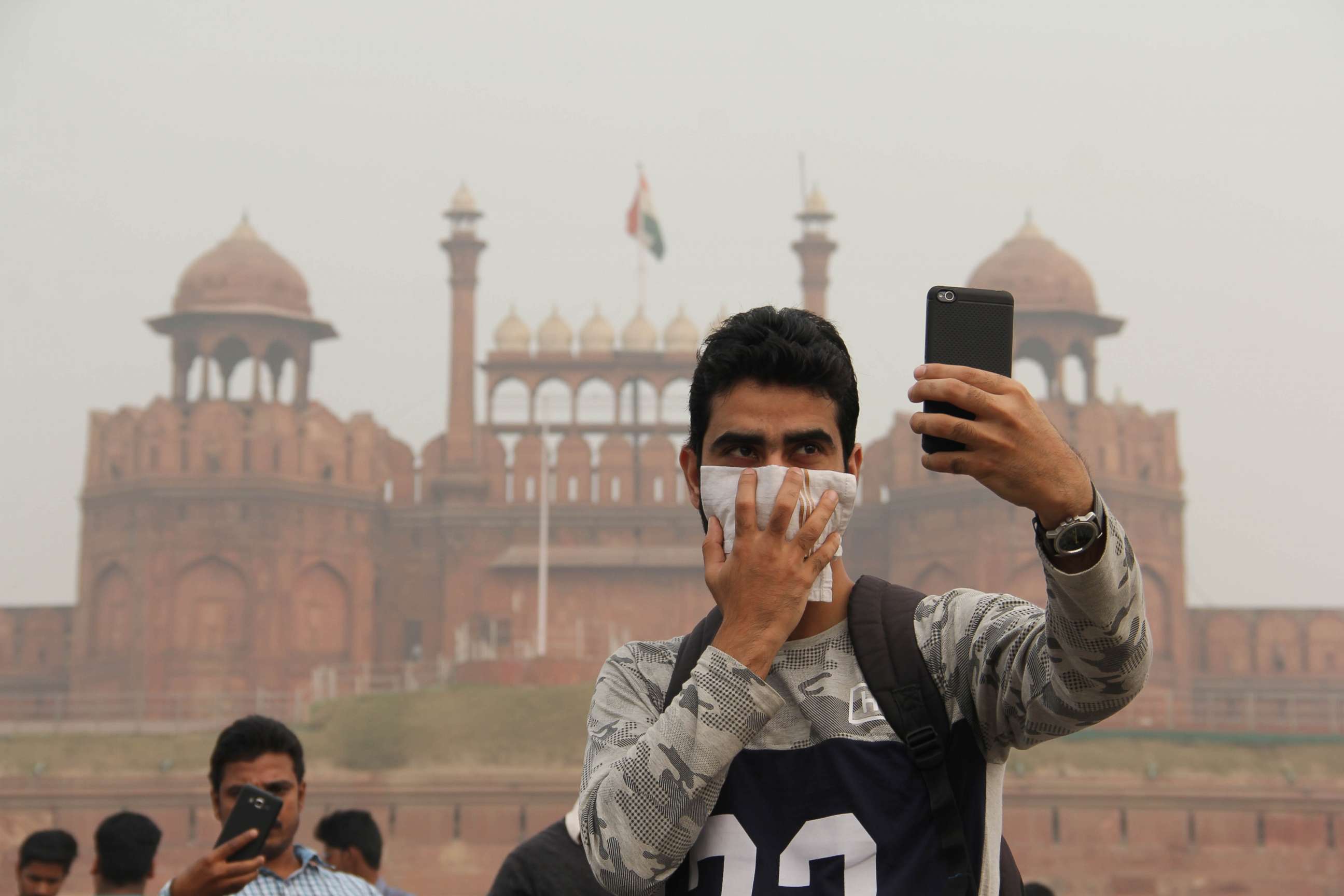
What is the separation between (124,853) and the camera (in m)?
3.64

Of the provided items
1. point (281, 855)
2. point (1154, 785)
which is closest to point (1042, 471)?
point (281, 855)

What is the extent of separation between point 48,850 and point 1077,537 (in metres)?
3.15

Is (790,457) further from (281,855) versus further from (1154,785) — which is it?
(1154,785)

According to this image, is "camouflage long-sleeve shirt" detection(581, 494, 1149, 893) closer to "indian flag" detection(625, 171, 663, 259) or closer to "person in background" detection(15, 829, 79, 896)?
"person in background" detection(15, 829, 79, 896)

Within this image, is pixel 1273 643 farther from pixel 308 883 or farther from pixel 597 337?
pixel 308 883

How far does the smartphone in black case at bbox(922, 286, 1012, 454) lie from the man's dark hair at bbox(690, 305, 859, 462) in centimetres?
20

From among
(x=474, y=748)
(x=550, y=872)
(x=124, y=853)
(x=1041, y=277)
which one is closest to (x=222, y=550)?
(x=474, y=748)

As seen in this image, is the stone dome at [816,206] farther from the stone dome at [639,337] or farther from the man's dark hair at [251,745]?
the man's dark hair at [251,745]

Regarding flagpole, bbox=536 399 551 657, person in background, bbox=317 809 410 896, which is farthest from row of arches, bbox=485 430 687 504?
person in background, bbox=317 809 410 896

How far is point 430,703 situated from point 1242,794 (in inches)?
428

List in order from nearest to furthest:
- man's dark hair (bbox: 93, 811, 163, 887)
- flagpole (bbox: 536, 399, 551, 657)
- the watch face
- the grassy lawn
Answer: the watch face, man's dark hair (bbox: 93, 811, 163, 887), the grassy lawn, flagpole (bbox: 536, 399, 551, 657)

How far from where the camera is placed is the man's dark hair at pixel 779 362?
5.16 ft

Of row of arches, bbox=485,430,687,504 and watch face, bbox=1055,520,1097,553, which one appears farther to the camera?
row of arches, bbox=485,430,687,504

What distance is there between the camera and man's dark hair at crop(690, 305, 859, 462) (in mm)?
1572
